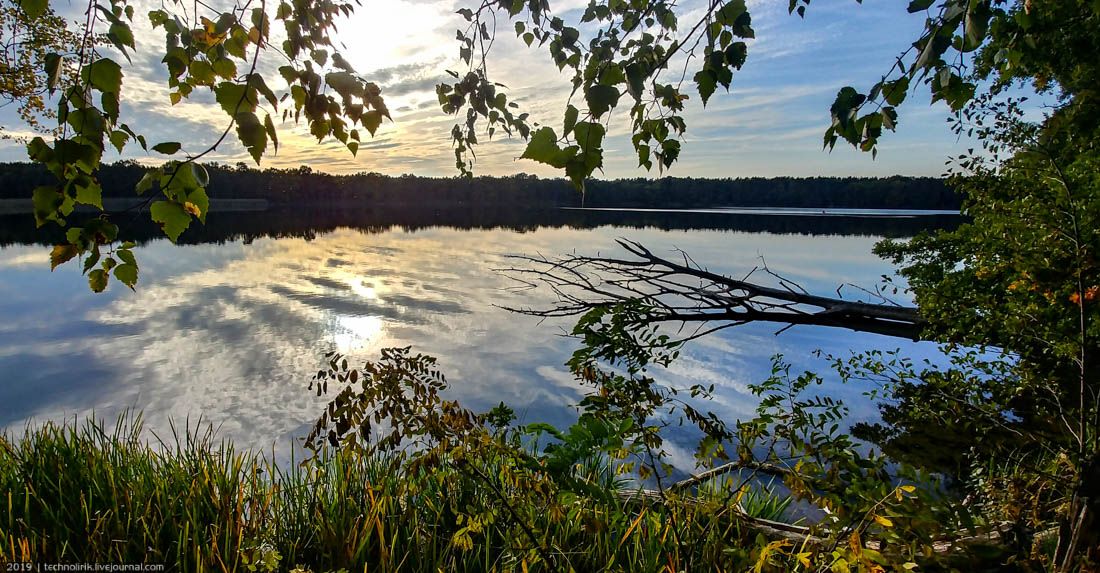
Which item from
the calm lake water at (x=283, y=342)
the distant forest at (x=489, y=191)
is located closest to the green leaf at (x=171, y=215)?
the calm lake water at (x=283, y=342)

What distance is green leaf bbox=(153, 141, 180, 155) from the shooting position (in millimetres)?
1229

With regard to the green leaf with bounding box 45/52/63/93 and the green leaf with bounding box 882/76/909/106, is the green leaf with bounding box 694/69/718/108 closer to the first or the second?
the green leaf with bounding box 882/76/909/106

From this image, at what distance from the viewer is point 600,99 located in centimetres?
126

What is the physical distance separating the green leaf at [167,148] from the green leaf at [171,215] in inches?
8.0

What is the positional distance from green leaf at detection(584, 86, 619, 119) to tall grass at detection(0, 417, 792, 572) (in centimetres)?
190

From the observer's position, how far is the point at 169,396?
7.77 meters

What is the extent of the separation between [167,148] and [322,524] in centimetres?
254

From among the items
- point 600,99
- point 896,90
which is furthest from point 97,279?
point 896,90

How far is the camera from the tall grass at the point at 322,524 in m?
2.67

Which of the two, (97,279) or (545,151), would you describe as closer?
(545,151)

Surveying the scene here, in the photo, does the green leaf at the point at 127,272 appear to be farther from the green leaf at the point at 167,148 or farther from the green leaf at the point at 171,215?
the green leaf at the point at 167,148

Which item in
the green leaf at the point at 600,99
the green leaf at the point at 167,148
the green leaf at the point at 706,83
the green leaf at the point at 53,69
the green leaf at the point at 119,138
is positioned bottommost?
the green leaf at the point at 167,148

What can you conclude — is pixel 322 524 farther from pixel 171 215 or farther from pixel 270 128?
pixel 270 128

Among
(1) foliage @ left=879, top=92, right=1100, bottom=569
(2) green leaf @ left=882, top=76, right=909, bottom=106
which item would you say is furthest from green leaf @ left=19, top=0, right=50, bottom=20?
(1) foliage @ left=879, top=92, right=1100, bottom=569
